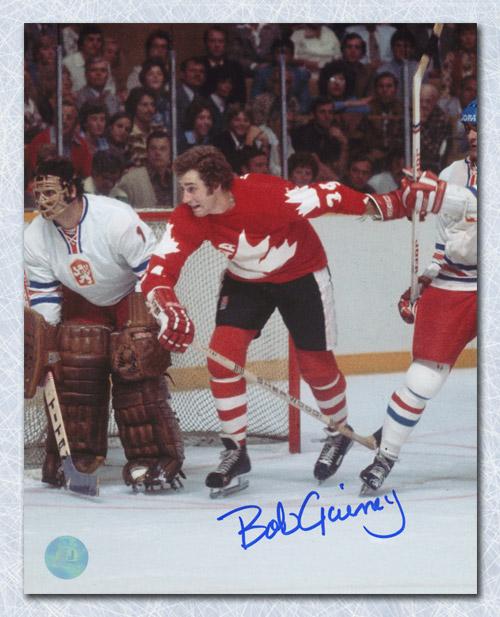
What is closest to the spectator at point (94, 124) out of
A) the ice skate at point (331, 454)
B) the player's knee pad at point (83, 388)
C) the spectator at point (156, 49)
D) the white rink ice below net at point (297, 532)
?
the spectator at point (156, 49)


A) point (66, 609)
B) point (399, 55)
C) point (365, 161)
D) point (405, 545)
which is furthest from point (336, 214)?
point (66, 609)

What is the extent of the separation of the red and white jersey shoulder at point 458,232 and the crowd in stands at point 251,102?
0.07 m

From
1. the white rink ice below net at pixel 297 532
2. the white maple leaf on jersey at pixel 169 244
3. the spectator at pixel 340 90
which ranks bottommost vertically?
the white rink ice below net at pixel 297 532

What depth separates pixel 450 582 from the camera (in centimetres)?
524

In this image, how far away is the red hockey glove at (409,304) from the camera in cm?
525

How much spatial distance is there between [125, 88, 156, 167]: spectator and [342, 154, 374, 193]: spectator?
23.9 inches

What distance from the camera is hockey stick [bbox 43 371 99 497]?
5.25m

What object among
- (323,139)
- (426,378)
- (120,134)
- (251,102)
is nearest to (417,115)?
(323,139)

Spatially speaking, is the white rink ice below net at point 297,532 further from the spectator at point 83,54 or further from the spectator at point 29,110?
the spectator at point 83,54

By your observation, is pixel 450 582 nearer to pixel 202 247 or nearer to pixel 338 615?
pixel 338 615

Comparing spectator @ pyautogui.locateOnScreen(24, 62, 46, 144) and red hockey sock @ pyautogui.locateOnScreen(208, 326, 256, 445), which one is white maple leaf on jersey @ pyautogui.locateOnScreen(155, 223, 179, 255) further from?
spectator @ pyautogui.locateOnScreen(24, 62, 46, 144)

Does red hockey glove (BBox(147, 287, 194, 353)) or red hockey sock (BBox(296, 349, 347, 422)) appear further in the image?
red hockey sock (BBox(296, 349, 347, 422))

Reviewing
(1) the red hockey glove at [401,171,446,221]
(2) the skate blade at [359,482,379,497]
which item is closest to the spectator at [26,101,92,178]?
(1) the red hockey glove at [401,171,446,221]
